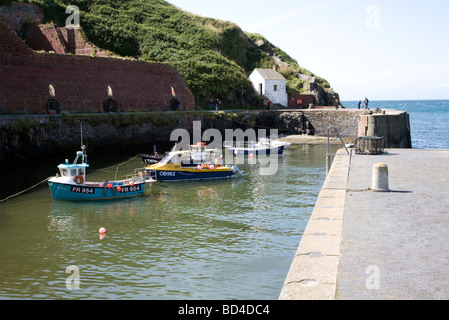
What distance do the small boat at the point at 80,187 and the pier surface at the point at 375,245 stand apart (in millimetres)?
10933

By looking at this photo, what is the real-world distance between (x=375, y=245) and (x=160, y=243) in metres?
7.83

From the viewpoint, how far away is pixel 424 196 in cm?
1427

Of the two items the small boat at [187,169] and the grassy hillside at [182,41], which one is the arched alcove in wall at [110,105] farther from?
the small boat at [187,169]

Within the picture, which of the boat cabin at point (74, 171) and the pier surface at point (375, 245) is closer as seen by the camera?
the pier surface at point (375, 245)

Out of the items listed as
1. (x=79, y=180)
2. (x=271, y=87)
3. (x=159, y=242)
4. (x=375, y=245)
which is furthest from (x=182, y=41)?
(x=375, y=245)

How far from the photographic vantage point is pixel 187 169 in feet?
94.9

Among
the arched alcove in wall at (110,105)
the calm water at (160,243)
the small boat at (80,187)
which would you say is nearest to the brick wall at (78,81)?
the arched alcove in wall at (110,105)

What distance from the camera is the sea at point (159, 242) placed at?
11.9 metres

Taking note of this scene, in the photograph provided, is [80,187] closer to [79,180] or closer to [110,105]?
[79,180]

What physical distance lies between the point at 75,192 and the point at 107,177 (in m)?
6.08

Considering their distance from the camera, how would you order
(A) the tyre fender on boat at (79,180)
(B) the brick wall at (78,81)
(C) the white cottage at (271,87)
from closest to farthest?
(A) the tyre fender on boat at (79,180), (B) the brick wall at (78,81), (C) the white cottage at (271,87)
